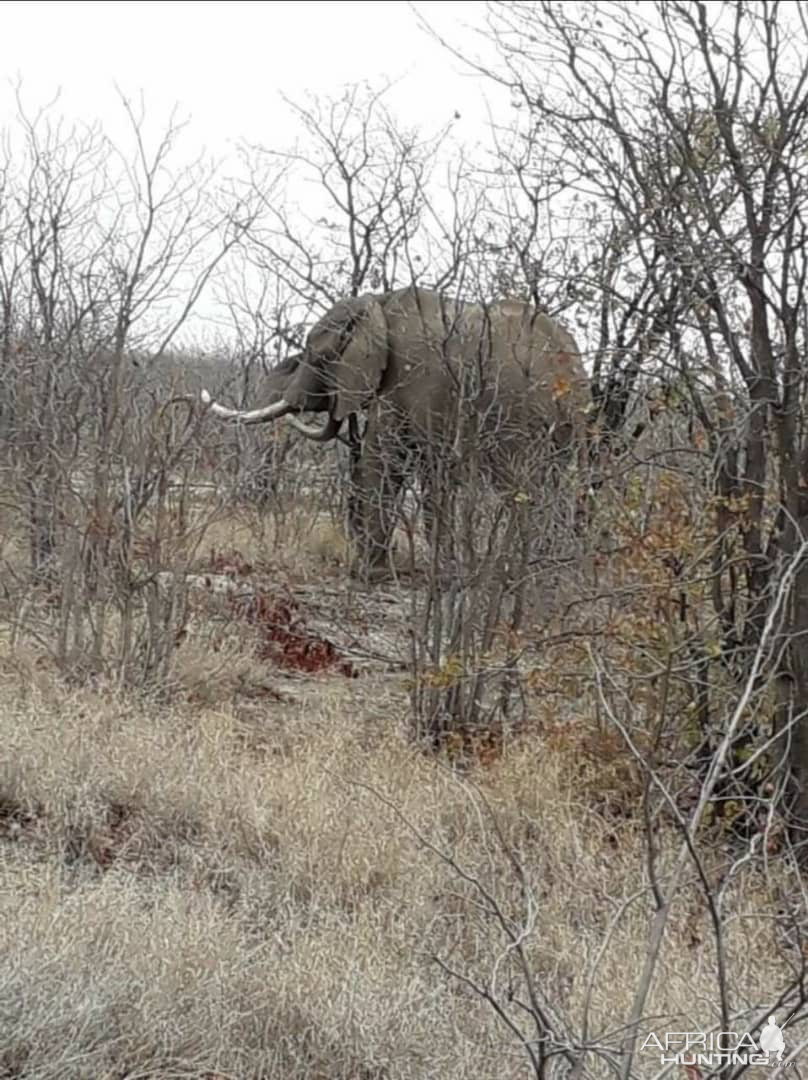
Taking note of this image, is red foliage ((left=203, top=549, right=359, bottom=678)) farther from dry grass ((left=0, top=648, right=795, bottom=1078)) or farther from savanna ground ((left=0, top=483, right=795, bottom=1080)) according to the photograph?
dry grass ((left=0, top=648, right=795, bottom=1078))

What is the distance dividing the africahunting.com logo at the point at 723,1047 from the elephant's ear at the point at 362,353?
7502 mm

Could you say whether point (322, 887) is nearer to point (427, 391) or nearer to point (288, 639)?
point (288, 639)

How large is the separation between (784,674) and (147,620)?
357 centimetres

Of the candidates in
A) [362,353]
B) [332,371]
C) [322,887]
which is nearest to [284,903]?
[322,887]

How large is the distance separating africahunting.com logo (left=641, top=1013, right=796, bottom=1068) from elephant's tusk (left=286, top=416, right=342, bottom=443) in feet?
26.1

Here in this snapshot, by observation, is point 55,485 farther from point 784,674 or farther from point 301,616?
point 784,674

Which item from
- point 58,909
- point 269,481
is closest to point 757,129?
point 58,909

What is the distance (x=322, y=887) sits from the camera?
14.1ft

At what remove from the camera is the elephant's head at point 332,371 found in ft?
33.7

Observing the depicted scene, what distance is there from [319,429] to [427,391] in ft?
8.94

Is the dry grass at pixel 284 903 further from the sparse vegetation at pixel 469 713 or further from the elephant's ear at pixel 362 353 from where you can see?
the elephant's ear at pixel 362 353

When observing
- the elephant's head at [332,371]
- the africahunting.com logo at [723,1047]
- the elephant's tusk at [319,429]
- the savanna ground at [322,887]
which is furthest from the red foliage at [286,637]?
the africahunting.com logo at [723,1047]

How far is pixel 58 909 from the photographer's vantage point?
3752 mm

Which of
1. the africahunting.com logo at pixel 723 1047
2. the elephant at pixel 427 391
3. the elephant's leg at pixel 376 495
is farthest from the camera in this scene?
the elephant's leg at pixel 376 495
